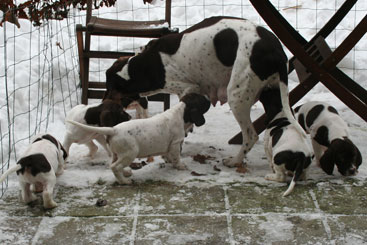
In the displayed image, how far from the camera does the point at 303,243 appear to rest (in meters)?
4.22

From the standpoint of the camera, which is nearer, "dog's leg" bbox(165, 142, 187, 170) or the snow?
the snow

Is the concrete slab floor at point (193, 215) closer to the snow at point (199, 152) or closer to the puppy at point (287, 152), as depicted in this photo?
the snow at point (199, 152)

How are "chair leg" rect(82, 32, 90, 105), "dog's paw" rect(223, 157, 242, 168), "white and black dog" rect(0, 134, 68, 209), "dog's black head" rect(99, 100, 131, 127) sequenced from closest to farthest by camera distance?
"white and black dog" rect(0, 134, 68, 209)
"dog's black head" rect(99, 100, 131, 127)
"dog's paw" rect(223, 157, 242, 168)
"chair leg" rect(82, 32, 90, 105)

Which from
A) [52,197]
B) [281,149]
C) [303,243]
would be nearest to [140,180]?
[52,197]

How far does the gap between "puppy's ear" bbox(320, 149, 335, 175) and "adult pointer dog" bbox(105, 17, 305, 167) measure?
14.9 inches

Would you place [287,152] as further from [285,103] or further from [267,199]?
[285,103]

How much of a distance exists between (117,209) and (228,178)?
3.79 feet

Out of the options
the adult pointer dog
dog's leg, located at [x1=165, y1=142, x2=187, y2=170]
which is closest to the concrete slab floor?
dog's leg, located at [x1=165, y1=142, x2=187, y2=170]

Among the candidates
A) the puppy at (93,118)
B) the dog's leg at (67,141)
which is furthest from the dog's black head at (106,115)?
the dog's leg at (67,141)

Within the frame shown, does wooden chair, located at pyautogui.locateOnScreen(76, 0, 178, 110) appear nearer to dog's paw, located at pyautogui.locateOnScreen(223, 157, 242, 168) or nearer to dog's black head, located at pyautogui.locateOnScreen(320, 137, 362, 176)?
dog's paw, located at pyautogui.locateOnScreen(223, 157, 242, 168)

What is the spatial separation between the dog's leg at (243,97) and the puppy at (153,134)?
0.27 metres

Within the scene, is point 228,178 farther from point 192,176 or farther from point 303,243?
point 303,243

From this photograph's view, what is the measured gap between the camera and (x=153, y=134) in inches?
207

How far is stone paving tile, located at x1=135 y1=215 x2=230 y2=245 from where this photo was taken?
4273mm
